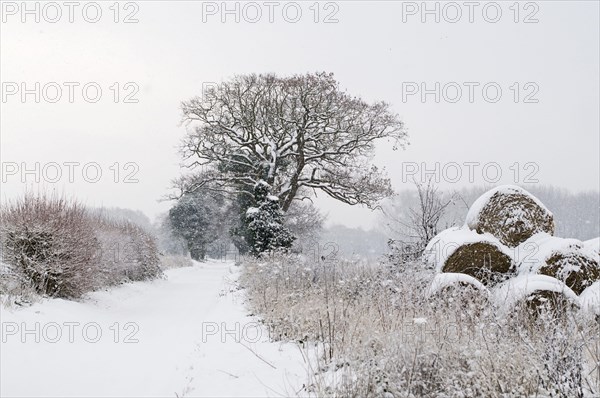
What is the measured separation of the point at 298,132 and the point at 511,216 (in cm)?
1293

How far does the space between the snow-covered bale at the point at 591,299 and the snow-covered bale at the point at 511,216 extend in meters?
1.28

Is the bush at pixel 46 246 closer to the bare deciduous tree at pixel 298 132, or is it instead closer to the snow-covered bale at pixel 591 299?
the snow-covered bale at pixel 591 299

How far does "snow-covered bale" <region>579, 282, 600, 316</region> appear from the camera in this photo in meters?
5.91

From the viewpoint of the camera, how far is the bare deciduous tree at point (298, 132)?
19703mm

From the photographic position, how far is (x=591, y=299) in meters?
6.48

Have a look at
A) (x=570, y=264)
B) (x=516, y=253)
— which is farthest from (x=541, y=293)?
(x=516, y=253)

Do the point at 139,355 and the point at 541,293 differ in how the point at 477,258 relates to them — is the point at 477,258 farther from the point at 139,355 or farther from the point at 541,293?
the point at 139,355

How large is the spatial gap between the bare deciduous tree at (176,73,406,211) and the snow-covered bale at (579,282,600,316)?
13.4m

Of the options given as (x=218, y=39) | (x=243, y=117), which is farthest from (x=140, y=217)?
(x=218, y=39)

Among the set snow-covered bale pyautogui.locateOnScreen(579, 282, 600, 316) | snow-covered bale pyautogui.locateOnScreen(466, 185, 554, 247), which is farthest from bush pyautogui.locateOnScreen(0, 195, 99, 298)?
snow-covered bale pyautogui.locateOnScreen(579, 282, 600, 316)

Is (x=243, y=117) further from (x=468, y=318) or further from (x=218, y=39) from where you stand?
(x=468, y=318)

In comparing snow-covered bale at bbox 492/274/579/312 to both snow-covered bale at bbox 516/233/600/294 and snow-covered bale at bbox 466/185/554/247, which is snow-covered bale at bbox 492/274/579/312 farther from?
snow-covered bale at bbox 466/185/554/247

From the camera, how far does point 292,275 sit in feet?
33.0

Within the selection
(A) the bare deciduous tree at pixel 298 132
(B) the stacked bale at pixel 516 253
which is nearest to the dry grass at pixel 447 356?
(B) the stacked bale at pixel 516 253
